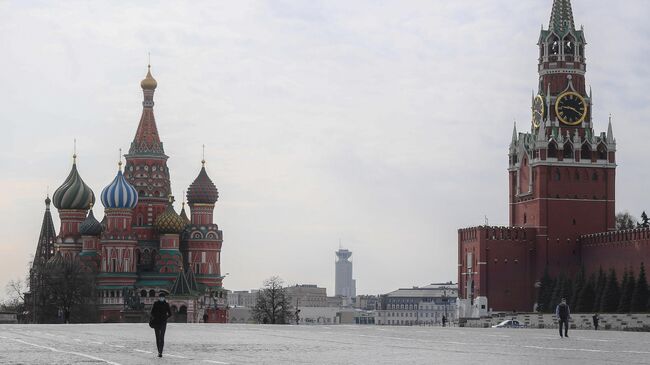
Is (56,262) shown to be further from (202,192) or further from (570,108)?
(570,108)

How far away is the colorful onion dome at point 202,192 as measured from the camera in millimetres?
124062

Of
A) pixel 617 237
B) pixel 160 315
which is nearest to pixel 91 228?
pixel 617 237

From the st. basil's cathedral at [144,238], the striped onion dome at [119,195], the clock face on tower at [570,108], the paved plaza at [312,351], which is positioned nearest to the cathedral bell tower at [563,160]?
the clock face on tower at [570,108]

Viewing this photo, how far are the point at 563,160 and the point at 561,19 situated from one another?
11551 millimetres

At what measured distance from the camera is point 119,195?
119m

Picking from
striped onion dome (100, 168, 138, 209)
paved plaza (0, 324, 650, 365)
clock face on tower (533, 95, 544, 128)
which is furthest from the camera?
striped onion dome (100, 168, 138, 209)

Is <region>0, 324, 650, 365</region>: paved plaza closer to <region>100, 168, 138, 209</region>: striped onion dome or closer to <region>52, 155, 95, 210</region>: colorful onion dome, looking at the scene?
<region>100, 168, 138, 209</region>: striped onion dome

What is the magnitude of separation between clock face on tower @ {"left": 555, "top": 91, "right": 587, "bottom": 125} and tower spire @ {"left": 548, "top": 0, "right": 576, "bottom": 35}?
502 centimetres

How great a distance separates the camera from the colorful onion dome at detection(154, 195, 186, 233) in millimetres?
120000

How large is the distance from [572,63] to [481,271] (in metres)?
18.0

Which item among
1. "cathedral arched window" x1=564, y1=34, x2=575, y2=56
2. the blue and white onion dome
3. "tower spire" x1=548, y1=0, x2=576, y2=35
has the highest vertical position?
"tower spire" x1=548, y1=0, x2=576, y2=35

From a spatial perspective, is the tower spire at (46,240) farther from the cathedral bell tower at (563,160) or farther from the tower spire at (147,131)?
the cathedral bell tower at (563,160)

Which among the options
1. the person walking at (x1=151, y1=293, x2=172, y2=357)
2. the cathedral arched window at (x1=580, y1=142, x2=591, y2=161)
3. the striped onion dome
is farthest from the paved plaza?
the striped onion dome

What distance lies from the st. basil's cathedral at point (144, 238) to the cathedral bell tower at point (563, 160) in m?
30.8
